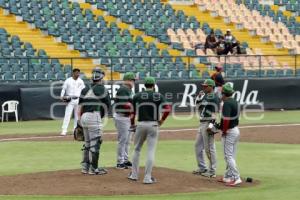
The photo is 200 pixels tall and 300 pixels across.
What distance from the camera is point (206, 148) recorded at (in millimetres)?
17016

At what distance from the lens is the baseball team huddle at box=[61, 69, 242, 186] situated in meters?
15.8

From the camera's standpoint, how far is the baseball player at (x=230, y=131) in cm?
1577

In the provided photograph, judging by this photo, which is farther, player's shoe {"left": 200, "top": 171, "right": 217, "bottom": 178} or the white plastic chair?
the white plastic chair

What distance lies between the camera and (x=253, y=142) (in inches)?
958

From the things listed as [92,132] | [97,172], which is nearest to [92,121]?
[92,132]

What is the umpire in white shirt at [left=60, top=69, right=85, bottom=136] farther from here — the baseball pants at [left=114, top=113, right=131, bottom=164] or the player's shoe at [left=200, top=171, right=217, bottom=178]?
the player's shoe at [left=200, top=171, right=217, bottom=178]

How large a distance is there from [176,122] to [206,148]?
48.1 ft

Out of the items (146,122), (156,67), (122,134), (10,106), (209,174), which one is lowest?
(209,174)

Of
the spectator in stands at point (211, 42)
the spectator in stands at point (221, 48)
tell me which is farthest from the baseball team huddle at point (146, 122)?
the spectator in stands at point (211, 42)

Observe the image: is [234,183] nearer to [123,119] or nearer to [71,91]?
[123,119]

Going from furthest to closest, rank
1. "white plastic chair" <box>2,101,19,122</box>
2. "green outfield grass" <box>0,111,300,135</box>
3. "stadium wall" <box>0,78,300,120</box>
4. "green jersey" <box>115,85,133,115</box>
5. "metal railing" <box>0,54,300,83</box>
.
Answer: "metal railing" <box>0,54,300,83</box> < "stadium wall" <box>0,78,300,120</box> < "white plastic chair" <box>2,101,19,122</box> < "green outfield grass" <box>0,111,300,135</box> < "green jersey" <box>115,85,133,115</box>

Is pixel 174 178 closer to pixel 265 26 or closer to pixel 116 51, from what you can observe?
pixel 116 51

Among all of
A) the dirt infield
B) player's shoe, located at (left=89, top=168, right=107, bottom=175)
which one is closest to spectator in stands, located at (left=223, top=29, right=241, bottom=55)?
the dirt infield

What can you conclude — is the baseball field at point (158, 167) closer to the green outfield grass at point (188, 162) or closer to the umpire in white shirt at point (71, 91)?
the green outfield grass at point (188, 162)
